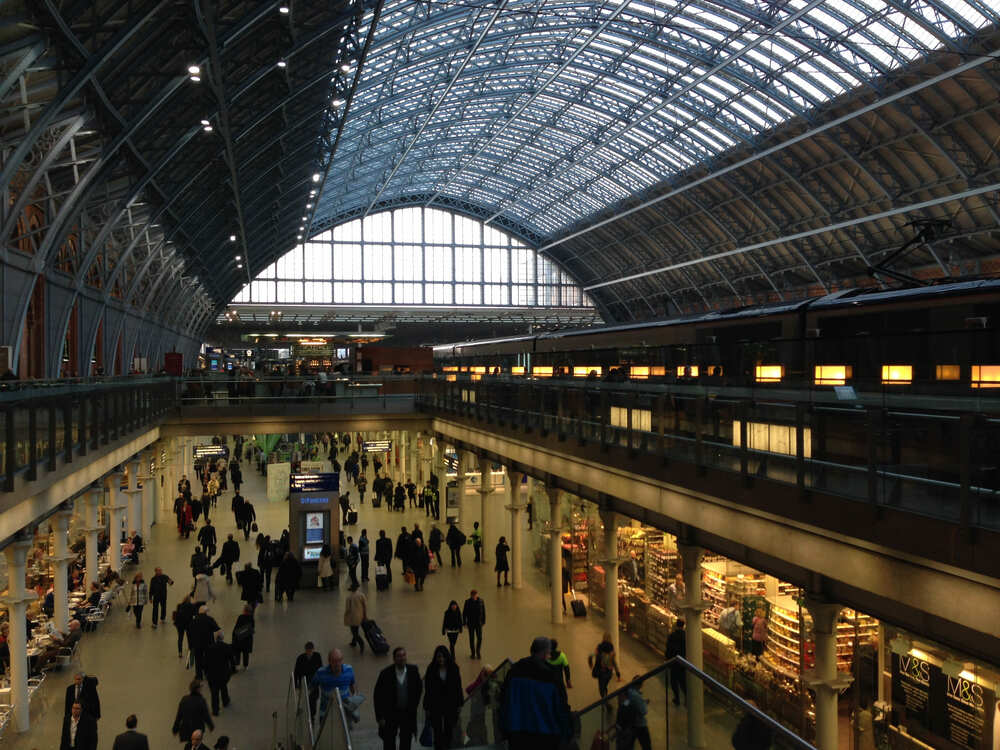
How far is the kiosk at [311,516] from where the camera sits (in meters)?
22.3

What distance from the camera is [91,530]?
1961cm

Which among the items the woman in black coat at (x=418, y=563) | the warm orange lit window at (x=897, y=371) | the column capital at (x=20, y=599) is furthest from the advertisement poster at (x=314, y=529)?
Result: the warm orange lit window at (x=897, y=371)

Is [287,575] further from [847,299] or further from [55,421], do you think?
[847,299]

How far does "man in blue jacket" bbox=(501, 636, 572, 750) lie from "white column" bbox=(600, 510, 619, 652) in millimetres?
9791

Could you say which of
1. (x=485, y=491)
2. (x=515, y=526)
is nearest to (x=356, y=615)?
(x=515, y=526)

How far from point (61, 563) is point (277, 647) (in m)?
4.35

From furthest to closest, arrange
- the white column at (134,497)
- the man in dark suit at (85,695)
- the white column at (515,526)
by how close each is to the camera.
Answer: the white column at (134,497) → the white column at (515,526) → the man in dark suit at (85,695)

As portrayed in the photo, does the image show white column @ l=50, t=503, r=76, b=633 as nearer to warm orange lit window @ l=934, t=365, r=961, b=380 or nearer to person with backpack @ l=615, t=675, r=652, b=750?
person with backpack @ l=615, t=675, r=652, b=750

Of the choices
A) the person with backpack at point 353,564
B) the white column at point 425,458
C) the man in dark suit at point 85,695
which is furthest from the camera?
the white column at point 425,458

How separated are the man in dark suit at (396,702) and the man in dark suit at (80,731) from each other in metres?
3.95

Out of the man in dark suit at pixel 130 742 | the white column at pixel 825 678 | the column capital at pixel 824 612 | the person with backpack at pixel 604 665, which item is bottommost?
the person with backpack at pixel 604 665

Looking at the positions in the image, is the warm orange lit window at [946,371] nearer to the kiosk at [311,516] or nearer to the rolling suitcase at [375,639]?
the rolling suitcase at [375,639]

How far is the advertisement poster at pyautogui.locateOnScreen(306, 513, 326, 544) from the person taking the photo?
22531mm

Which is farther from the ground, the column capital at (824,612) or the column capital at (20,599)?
the column capital at (824,612)
